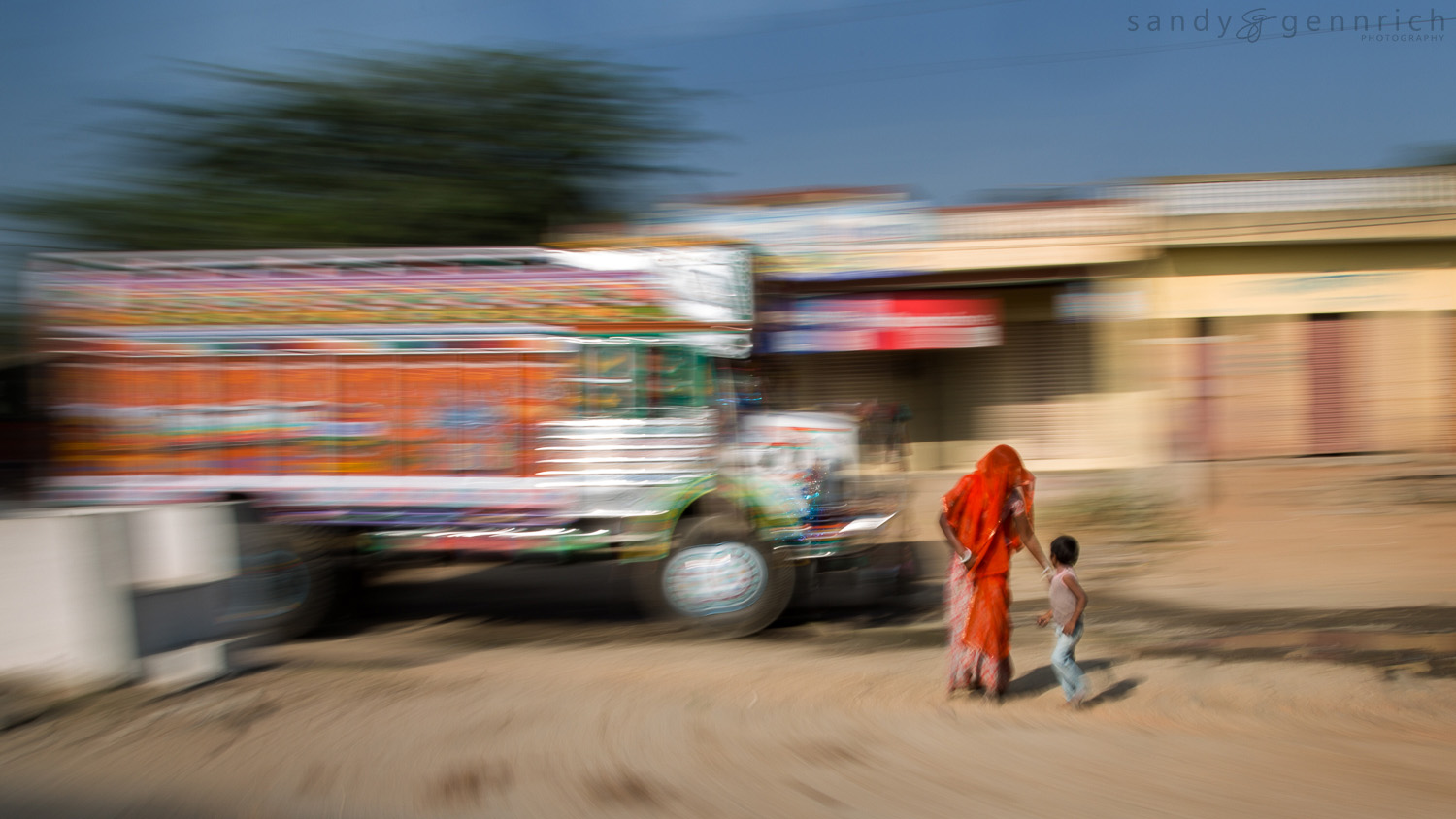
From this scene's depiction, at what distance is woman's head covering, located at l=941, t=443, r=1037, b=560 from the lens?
18.4ft

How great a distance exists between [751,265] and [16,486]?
12.9 metres

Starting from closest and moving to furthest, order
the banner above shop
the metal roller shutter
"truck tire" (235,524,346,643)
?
"truck tire" (235,524,346,643)
the banner above shop
the metal roller shutter

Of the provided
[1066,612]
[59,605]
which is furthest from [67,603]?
[1066,612]

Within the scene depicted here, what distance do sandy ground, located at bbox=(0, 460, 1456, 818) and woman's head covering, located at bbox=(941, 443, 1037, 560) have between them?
0.90m

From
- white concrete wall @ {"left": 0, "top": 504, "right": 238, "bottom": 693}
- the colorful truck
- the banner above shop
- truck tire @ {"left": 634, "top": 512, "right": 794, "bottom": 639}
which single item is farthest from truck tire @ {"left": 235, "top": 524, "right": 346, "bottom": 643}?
the banner above shop

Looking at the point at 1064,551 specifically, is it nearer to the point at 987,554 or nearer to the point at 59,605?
the point at 987,554

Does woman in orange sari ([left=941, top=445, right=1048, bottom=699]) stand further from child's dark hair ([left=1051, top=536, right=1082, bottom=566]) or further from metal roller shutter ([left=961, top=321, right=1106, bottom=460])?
metal roller shutter ([left=961, top=321, right=1106, bottom=460])

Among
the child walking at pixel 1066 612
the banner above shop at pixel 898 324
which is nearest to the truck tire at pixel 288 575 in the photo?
the child walking at pixel 1066 612

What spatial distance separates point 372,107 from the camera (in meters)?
16.5

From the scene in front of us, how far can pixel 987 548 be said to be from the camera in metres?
5.63

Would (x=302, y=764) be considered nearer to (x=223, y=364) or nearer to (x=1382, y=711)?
(x=223, y=364)

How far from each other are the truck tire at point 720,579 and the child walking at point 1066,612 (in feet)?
7.94

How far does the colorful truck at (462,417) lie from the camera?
770cm

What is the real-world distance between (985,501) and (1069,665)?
2.98 ft
